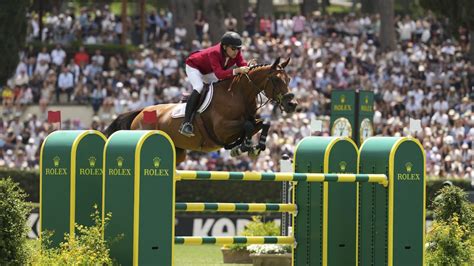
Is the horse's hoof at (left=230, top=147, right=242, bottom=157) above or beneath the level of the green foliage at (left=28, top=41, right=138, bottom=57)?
beneath

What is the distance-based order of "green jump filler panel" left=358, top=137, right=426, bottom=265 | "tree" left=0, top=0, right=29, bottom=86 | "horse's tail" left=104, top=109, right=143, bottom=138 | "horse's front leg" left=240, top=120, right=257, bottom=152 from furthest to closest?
1. "tree" left=0, top=0, right=29, bottom=86
2. "horse's tail" left=104, top=109, right=143, bottom=138
3. "horse's front leg" left=240, top=120, right=257, bottom=152
4. "green jump filler panel" left=358, top=137, right=426, bottom=265

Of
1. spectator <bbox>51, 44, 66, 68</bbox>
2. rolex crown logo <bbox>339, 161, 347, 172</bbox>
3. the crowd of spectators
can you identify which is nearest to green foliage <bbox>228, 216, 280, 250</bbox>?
rolex crown logo <bbox>339, 161, 347, 172</bbox>

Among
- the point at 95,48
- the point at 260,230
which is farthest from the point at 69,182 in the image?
the point at 95,48

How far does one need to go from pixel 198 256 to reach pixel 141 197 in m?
6.96

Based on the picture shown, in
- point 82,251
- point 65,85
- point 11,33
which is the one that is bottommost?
point 82,251

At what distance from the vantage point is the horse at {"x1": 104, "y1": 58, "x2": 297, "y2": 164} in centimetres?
1414

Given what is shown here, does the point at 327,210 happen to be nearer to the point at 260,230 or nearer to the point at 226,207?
the point at 226,207

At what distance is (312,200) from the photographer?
1236 centimetres

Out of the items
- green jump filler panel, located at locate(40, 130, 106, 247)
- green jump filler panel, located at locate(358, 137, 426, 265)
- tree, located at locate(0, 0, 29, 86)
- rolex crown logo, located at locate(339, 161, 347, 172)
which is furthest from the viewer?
tree, located at locate(0, 0, 29, 86)

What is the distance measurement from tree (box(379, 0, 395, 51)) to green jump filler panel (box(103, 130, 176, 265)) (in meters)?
24.9

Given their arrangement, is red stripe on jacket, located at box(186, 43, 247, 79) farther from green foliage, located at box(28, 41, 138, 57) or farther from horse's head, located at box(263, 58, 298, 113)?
green foliage, located at box(28, 41, 138, 57)

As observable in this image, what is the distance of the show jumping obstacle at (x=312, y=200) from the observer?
10.7 metres

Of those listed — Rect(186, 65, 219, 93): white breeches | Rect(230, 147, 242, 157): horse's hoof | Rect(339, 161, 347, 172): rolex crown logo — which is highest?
Rect(186, 65, 219, 93): white breeches

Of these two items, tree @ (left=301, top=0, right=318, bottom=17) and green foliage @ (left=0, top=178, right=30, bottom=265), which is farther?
tree @ (left=301, top=0, right=318, bottom=17)
